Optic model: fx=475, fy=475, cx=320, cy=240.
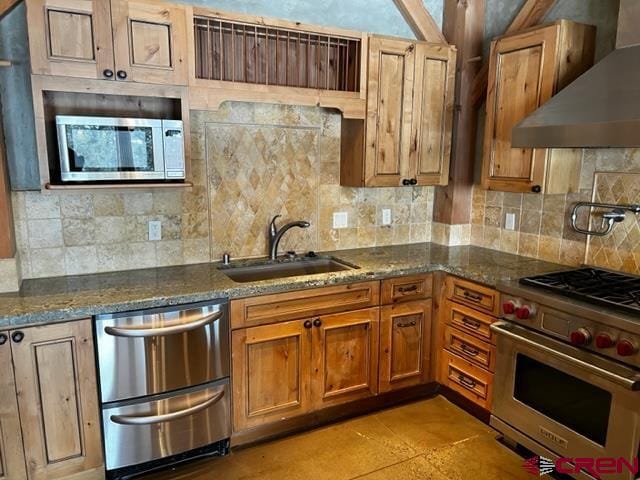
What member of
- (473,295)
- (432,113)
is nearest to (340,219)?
(432,113)

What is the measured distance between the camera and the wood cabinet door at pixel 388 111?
2900 millimetres

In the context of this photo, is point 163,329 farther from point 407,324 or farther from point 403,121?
point 403,121

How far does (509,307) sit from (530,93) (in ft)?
4.01

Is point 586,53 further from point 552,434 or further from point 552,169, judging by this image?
point 552,434

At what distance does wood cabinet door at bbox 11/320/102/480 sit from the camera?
2.03 meters

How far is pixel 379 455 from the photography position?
2543mm

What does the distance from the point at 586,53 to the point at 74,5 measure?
2.63 meters

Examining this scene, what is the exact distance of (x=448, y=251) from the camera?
336cm

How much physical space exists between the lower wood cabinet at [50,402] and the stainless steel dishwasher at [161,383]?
0.07 metres

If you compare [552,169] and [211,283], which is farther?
[552,169]

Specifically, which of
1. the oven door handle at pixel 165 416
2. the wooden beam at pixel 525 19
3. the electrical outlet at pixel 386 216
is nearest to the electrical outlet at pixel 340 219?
the electrical outlet at pixel 386 216

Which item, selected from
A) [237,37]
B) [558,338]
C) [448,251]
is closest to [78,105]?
[237,37]

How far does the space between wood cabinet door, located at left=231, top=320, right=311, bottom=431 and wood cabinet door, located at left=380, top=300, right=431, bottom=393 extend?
1.72 feet

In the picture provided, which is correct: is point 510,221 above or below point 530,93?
below
